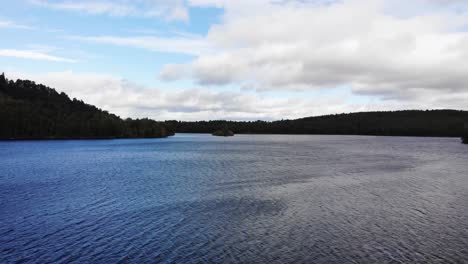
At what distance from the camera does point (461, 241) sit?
22312 millimetres

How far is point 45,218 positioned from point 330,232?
22.2 meters

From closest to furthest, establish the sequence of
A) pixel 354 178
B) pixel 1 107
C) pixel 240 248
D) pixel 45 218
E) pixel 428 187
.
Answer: pixel 240 248 → pixel 45 218 → pixel 428 187 → pixel 354 178 → pixel 1 107

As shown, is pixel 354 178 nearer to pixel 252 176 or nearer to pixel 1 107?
pixel 252 176

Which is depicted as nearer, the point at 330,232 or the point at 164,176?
the point at 330,232

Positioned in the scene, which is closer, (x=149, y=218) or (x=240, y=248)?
(x=240, y=248)

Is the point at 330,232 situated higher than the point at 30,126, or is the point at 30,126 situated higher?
the point at 30,126

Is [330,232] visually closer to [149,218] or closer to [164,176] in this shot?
[149,218]

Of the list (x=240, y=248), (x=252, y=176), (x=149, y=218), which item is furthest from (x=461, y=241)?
(x=252, y=176)

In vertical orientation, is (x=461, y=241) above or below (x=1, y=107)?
below

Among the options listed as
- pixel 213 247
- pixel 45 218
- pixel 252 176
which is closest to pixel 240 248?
pixel 213 247

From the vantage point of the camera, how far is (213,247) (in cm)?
2122

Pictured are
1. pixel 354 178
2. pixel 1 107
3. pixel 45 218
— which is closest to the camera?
pixel 45 218

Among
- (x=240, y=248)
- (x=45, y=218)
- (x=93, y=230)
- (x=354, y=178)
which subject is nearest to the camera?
(x=240, y=248)

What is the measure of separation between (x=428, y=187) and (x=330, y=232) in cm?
2703
